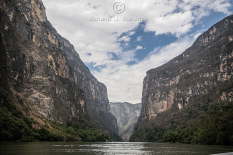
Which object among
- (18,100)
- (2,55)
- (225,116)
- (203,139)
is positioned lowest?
(203,139)

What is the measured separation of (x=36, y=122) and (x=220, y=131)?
10668 centimetres

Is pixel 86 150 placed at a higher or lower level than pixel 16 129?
lower

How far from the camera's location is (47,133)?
178500 mm

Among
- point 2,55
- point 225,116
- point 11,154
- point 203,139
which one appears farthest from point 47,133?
point 11,154

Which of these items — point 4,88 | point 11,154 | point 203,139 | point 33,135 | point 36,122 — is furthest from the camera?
point 36,122

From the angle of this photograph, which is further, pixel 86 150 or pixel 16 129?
pixel 16 129

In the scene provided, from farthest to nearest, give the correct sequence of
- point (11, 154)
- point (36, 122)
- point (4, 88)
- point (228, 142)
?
1. point (36, 122)
2. point (4, 88)
3. point (228, 142)
4. point (11, 154)

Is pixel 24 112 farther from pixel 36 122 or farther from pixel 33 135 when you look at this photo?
pixel 33 135

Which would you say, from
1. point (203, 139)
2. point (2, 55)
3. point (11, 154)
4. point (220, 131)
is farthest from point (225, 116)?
point (2, 55)

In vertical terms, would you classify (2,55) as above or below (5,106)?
above

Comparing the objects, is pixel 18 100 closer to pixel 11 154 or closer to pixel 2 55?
pixel 2 55

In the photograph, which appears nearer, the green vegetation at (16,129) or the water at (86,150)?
the water at (86,150)

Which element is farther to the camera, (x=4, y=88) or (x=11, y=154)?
(x=4, y=88)

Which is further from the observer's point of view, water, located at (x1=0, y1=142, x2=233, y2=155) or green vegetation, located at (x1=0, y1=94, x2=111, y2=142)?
green vegetation, located at (x1=0, y1=94, x2=111, y2=142)
